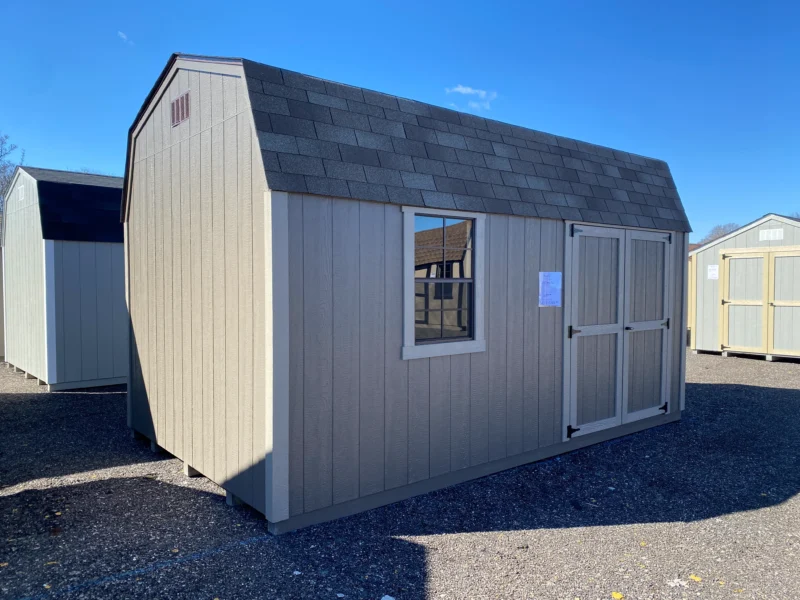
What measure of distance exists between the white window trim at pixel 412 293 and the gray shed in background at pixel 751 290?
9347 mm

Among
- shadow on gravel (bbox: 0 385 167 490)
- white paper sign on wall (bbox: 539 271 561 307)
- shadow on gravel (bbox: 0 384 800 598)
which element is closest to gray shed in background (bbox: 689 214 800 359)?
shadow on gravel (bbox: 0 384 800 598)

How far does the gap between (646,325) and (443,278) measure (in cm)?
302

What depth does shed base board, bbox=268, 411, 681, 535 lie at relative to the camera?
335 centimetres

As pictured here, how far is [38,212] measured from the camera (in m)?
7.82

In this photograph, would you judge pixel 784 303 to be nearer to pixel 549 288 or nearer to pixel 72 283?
pixel 549 288

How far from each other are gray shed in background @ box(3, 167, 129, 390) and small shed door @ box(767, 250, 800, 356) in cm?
1200

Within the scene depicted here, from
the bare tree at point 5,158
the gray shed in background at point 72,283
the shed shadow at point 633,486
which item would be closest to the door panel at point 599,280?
the shed shadow at point 633,486

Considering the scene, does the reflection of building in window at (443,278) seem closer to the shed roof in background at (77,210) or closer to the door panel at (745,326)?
the shed roof in background at (77,210)

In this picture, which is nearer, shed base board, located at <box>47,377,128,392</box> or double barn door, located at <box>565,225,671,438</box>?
double barn door, located at <box>565,225,671,438</box>

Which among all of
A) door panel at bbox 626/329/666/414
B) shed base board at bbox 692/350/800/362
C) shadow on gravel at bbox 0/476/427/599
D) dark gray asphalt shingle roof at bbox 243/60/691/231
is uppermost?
dark gray asphalt shingle roof at bbox 243/60/691/231

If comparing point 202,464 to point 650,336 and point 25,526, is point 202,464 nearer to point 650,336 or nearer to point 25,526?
point 25,526

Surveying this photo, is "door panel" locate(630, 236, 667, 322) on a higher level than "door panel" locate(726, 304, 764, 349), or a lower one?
higher

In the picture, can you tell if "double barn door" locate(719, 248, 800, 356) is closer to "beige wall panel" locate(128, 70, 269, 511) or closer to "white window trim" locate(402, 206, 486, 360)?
"white window trim" locate(402, 206, 486, 360)

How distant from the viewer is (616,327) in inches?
216
